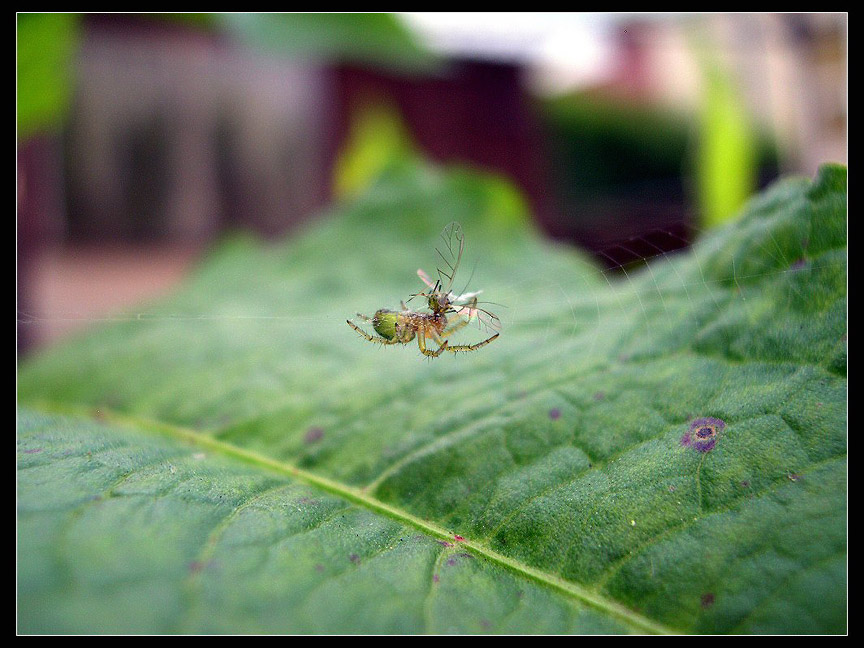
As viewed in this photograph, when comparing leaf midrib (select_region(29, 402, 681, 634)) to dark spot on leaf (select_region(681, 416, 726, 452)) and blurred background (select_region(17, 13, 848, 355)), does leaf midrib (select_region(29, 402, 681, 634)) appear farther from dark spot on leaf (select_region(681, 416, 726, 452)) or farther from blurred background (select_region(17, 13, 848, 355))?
blurred background (select_region(17, 13, 848, 355))

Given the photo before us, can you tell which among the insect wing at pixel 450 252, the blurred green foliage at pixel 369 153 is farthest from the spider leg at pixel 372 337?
the blurred green foliage at pixel 369 153

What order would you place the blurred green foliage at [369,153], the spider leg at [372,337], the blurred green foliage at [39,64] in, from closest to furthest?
1. the spider leg at [372,337]
2. the blurred green foliage at [39,64]
3. the blurred green foliage at [369,153]

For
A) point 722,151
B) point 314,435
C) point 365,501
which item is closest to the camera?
point 365,501

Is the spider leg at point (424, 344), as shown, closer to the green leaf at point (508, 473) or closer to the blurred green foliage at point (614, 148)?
the green leaf at point (508, 473)

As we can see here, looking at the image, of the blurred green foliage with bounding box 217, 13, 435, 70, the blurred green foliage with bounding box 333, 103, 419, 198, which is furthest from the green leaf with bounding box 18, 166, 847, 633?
the blurred green foliage with bounding box 333, 103, 419, 198

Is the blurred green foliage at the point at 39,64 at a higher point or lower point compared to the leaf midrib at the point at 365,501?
higher

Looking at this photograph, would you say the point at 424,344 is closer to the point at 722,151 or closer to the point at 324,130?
the point at 722,151

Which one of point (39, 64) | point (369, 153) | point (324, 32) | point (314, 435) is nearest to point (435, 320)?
point (314, 435)
